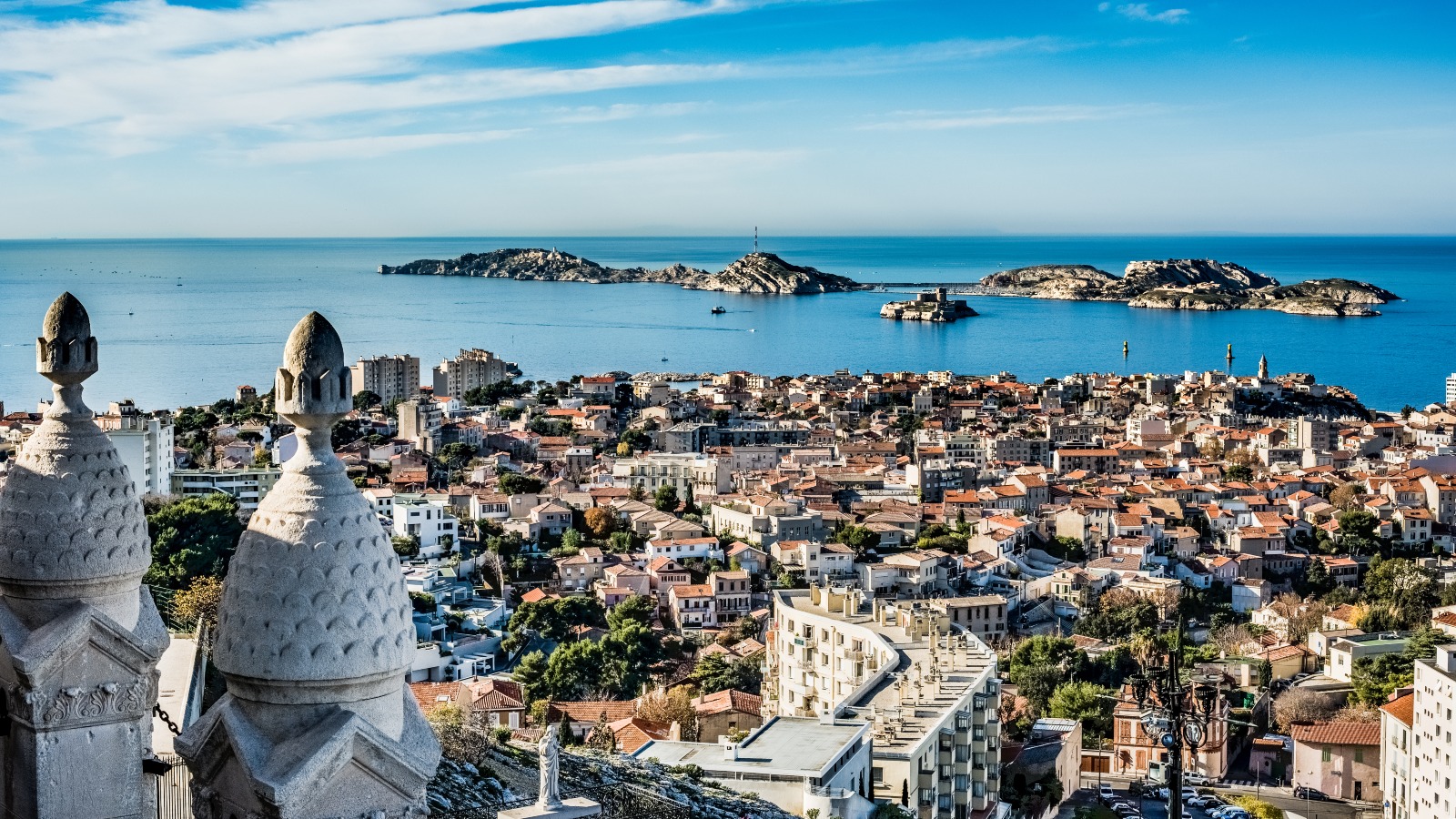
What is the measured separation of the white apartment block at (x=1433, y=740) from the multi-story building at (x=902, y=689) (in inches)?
161

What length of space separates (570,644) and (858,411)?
95.9ft


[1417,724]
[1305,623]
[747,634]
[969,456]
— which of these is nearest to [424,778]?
[1417,724]

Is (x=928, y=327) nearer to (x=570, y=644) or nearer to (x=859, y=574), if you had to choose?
(x=859, y=574)

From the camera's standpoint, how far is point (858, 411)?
4756cm

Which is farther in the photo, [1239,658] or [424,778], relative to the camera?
[1239,658]

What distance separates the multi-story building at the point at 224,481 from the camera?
81.1 ft

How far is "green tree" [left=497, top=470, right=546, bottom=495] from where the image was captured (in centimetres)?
3008

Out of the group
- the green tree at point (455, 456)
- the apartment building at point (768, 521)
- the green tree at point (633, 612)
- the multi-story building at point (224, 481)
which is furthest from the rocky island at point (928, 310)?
the green tree at point (633, 612)

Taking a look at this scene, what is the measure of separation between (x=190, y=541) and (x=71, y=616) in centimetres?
1550

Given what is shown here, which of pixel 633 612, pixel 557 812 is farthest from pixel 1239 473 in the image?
pixel 557 812

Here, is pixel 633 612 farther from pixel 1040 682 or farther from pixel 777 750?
pixel 777 750

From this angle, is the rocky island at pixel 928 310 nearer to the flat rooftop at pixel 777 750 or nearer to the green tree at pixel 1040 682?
the green tree at pixel 1040 682

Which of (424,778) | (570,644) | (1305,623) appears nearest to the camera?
(424,778)

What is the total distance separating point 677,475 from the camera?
33875 mm
